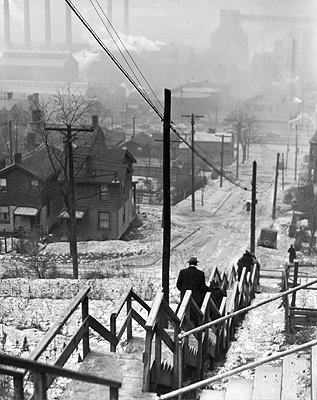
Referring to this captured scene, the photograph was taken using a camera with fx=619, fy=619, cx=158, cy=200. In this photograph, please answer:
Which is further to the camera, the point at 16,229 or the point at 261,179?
the point at 261,179

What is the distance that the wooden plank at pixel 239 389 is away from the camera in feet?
17.8

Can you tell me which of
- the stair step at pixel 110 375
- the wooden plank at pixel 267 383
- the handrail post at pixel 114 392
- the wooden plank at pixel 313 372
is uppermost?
the handrail post at pixel 114 392

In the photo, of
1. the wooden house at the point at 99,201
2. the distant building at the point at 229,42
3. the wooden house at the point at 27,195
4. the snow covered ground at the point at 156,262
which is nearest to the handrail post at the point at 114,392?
the snow covered ground at the point at 156,262

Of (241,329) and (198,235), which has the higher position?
(241,329)

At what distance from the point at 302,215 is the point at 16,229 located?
1993 cm

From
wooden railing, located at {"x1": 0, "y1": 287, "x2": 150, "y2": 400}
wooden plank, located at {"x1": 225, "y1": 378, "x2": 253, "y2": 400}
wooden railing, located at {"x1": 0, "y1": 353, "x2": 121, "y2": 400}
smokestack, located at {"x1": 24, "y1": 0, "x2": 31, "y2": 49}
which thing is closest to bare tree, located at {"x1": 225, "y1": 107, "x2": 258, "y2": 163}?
smokestack, located at {"x1": 24, "y1": 0, "x2": 31, "y2": 49}

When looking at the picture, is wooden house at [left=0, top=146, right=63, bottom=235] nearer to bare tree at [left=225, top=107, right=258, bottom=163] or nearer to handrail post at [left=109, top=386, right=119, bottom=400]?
handrail post at [left=109, top=386, right=119, bottom=400]

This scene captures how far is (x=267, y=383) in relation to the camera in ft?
18.2

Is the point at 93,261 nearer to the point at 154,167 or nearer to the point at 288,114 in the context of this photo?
the point at 154,167

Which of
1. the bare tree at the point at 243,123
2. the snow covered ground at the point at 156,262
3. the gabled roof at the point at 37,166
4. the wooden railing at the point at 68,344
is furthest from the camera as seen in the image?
the bare tree at the point at 243,123

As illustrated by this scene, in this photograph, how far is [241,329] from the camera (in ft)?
33.6

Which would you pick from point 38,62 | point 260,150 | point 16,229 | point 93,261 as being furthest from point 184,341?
point 38,62

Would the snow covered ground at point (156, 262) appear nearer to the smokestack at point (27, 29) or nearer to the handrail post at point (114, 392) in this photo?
the handrail post at point (114, 392)

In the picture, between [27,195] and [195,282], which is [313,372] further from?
[27,195]
